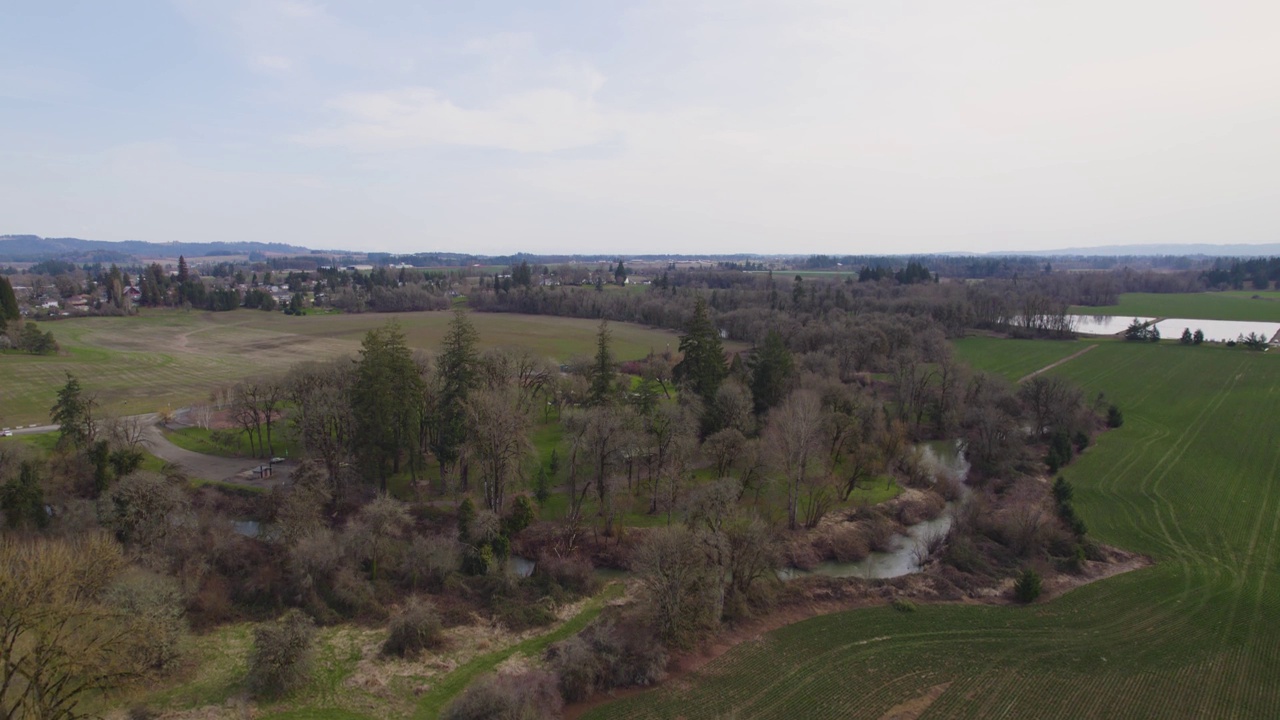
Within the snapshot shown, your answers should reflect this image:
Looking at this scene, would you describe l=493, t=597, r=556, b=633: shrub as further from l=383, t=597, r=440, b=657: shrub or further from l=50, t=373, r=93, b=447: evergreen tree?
l=50, t=373, r=93, b=447: evergreen tree

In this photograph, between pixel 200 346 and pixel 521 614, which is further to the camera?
pixel 200 346

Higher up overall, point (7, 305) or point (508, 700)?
point (7, 305)

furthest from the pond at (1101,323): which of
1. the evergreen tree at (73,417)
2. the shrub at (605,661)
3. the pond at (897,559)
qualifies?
the evergreen tree at (73,417)

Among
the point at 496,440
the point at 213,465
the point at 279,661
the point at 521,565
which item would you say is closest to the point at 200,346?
the point at 213,465

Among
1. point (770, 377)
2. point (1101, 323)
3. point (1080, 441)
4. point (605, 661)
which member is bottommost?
point (605, 661)

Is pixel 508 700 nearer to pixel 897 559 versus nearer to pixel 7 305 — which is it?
pixel 897 559

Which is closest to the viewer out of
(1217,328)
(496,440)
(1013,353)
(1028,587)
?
(1028,587)

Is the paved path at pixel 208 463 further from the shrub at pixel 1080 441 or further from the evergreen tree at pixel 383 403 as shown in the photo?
the shrub at pixel 1080 441
